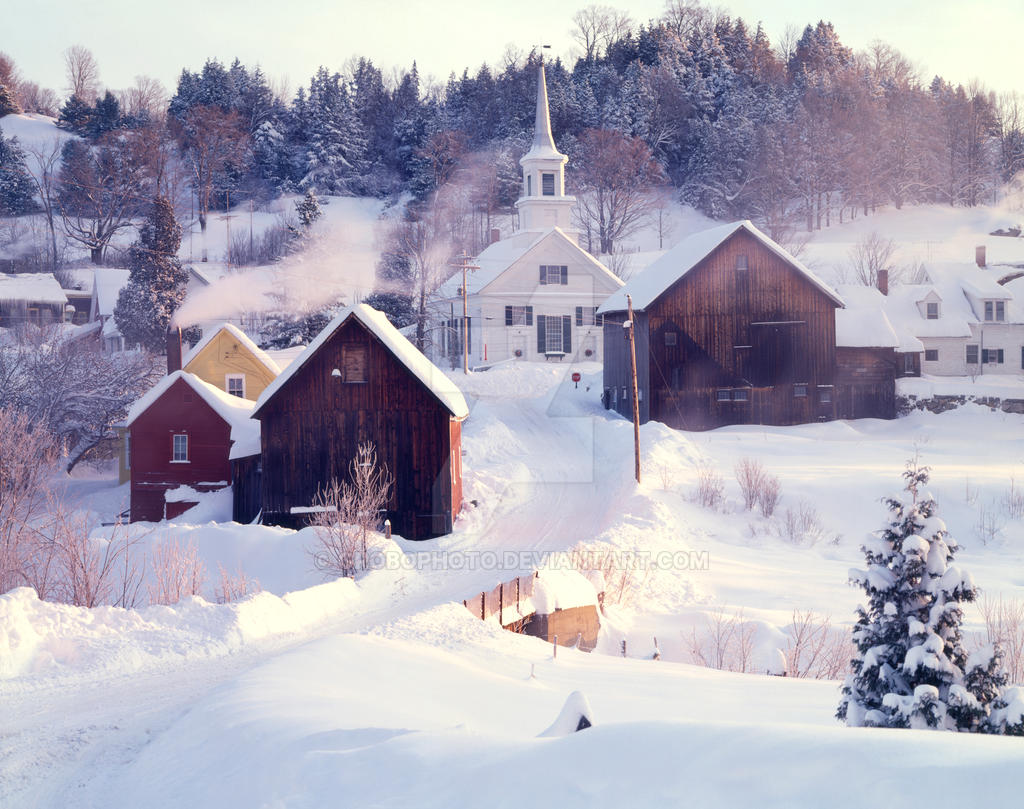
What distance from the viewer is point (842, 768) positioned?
180 inches

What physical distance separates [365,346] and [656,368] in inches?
605

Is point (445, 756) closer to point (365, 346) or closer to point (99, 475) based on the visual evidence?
point (365, 346)

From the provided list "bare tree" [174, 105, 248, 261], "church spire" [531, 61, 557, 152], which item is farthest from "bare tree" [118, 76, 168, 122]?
"church spire" [531, 61, 557, 152]

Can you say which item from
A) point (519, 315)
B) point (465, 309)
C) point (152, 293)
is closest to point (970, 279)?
point (519, 315)

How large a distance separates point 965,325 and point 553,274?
A: 23849 mm

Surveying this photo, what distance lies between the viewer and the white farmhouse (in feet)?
165

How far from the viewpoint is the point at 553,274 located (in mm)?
49156

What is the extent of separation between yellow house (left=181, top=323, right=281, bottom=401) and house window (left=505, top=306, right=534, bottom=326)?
1605 cm

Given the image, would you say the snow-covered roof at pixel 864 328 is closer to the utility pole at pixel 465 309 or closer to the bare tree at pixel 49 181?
the utility pole at pixel 465 309

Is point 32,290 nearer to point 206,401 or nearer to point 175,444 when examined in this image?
point 175,444

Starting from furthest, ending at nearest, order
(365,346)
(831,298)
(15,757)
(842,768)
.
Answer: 1. (831,298)
2. (365,346)
3. (15,757)
4. (842,768)

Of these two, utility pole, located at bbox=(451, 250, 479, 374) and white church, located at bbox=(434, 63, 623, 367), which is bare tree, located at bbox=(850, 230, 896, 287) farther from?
utility pole, located at bbox=(451, 250, 479, 374)

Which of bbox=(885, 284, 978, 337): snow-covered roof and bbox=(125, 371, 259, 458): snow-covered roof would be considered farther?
bbox=(885, 284, 978, 337): snow-covered roof

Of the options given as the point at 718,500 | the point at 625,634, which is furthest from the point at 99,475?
the point at 625,634
